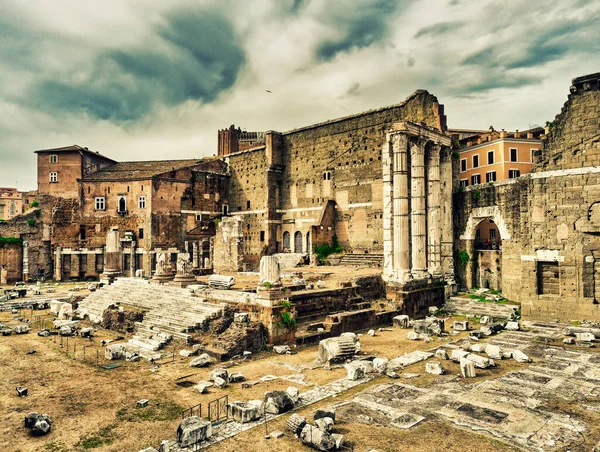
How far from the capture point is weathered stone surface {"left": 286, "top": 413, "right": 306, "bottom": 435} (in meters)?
7.63

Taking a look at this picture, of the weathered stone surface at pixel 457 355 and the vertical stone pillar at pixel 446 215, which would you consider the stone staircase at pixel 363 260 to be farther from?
the weathered stone surface at pixel 457 355

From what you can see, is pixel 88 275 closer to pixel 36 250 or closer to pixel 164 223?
pixel 36 250

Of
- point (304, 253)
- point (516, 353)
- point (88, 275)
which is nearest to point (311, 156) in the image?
point (304, 253)

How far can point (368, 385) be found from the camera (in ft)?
33.8

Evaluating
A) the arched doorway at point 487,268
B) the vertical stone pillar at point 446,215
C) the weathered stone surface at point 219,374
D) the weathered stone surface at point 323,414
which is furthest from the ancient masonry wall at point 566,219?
the weathered stone surface at point 219,374

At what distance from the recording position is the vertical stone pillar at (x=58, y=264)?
38000 millimetres

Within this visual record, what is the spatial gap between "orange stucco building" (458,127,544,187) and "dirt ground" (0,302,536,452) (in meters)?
19.7

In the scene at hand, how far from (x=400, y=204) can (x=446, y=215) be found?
502 centimetres

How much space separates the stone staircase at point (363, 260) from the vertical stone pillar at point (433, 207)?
4921 millimetres

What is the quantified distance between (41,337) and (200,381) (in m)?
9.78

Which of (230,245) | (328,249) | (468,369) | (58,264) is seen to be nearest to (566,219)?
(468,369)

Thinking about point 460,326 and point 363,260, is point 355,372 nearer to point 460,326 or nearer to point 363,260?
point 460,326

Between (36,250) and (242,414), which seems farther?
(36,250)

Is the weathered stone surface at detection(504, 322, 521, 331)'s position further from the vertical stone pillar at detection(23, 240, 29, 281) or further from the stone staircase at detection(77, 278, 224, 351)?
the vertical stone pillar at detection(23, 240, 29, 281)
